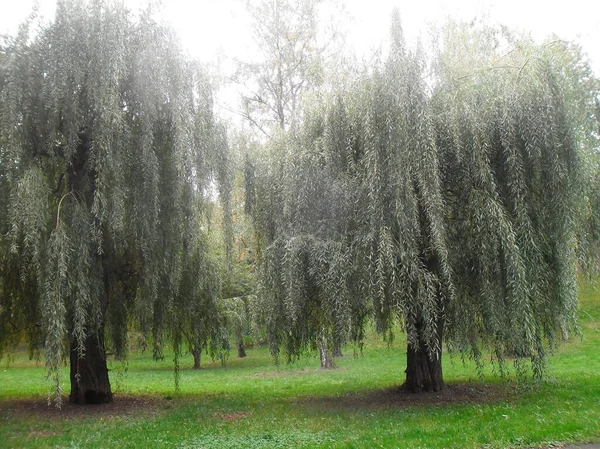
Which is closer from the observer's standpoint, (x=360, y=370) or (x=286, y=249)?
(x=286, y=249)

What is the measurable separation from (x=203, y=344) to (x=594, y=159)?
350 inches

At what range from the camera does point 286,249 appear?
866 centimetres

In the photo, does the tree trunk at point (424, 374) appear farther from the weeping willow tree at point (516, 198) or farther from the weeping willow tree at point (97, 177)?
the weeping willow tree at point (97, 177)

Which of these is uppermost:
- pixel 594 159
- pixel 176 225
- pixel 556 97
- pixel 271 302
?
pixel 556 97

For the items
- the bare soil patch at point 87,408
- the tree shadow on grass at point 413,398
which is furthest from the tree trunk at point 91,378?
the tree shadow on grass at point 413,398

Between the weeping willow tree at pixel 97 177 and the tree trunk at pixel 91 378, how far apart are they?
0.03m

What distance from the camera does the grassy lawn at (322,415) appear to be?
276 inches

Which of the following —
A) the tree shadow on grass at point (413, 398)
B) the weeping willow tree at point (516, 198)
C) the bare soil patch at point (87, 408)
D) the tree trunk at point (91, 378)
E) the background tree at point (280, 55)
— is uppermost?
the background tree at point (280, 55)

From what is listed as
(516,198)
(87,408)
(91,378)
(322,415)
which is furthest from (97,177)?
(516,198)

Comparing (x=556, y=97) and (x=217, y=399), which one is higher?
(x=556, y=97)

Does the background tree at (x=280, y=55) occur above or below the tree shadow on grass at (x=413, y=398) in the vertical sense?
above

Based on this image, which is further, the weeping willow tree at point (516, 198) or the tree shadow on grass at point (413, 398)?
the tree shadow on grass at point (413, 398)

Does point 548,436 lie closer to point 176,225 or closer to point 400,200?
point 400,200

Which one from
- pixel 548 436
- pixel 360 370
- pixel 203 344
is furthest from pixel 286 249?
pixel 360 370
